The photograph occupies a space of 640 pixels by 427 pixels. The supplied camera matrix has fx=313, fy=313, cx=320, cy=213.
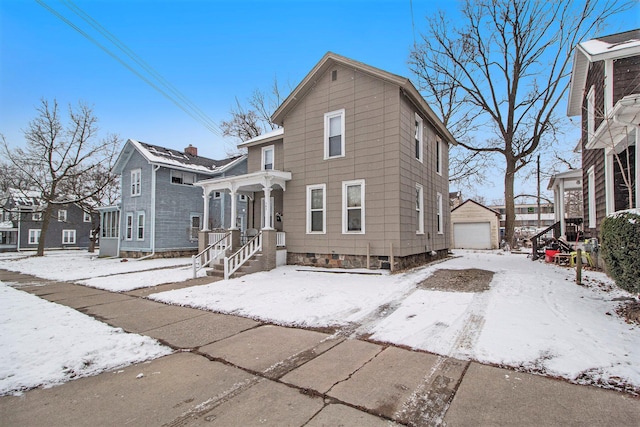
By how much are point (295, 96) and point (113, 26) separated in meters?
7.85

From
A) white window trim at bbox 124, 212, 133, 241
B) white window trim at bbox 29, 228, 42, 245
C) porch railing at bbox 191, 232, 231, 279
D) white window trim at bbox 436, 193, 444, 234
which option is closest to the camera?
porch railing at bbox 191, 232, 231, 279

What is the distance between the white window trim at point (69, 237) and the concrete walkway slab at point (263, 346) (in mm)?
40355

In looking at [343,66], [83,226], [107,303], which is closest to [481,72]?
[343,66]

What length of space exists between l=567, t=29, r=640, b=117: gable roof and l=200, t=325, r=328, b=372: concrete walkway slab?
9443 millimetres

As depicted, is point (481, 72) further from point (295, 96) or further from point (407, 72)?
point (295, 96)

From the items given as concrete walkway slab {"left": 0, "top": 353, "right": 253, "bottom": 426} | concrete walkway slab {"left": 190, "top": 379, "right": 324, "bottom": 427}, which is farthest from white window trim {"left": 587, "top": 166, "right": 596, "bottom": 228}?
concrete walkway slab {"left": 0, "top": 353, "right": 253, "bottom": 426}

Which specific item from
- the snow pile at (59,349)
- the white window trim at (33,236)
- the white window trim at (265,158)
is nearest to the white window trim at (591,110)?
the white window trim at (265,158)

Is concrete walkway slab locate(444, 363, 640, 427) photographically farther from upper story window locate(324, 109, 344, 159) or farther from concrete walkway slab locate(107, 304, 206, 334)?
upper story window locate(324, 109, 344, 159)

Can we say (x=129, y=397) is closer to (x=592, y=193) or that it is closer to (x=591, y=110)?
(x=592, y=193)

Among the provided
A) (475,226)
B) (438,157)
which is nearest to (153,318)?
(438,157)

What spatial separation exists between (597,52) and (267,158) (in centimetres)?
1077

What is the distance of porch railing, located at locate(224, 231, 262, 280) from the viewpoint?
372 inches

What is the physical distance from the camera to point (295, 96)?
37.6 ft

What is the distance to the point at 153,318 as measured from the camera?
557cm
